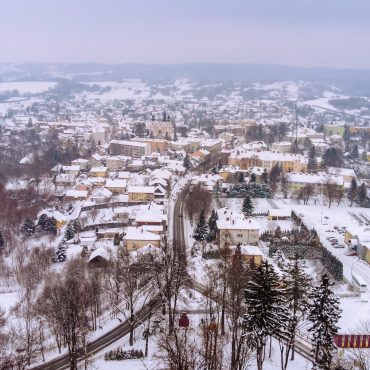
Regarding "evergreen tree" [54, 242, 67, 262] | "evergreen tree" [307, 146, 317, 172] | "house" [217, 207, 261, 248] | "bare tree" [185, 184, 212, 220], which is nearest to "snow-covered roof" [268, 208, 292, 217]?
"bare tree" [185, 184, 212, 220]

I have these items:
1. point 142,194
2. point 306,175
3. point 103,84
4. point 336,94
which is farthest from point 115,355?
point 103,84

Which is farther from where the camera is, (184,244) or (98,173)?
(98,173)

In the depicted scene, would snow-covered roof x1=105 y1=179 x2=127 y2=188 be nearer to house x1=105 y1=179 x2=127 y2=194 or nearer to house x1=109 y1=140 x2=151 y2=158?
house x1=105 y1=179 x2=127 y2=194

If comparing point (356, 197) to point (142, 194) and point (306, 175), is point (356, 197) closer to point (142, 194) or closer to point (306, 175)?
point (306, 175)

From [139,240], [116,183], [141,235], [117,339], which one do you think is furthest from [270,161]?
[117,339]

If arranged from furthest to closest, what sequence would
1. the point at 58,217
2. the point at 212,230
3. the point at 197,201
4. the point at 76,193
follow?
1. the point at 76,193
2. the point at 197,201
3. the point at 58,217
4. the point at 212,230

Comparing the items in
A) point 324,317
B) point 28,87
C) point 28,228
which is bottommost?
point 28,228

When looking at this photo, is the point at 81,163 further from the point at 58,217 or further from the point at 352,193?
the point at 352,193
